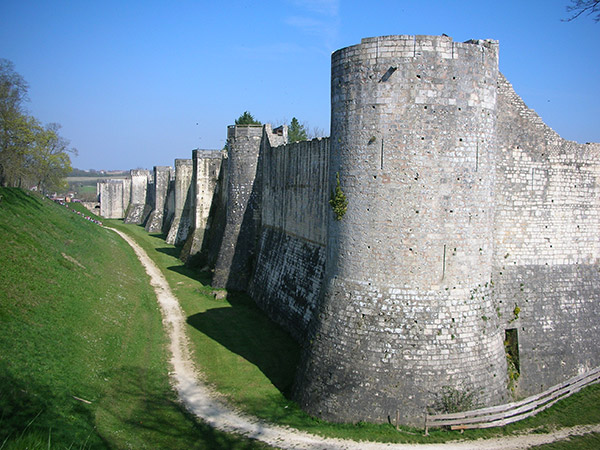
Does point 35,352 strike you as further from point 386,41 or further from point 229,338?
point 386,41

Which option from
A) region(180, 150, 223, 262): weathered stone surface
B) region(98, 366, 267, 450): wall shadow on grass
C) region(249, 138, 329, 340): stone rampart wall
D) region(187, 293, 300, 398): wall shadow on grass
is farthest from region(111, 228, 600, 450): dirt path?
region(180, 150, 223, 262): weathered stone surface

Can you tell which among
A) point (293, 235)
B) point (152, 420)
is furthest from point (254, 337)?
point (152, 420)

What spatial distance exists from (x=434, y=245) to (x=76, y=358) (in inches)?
382

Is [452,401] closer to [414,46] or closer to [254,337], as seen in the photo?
[414,46]

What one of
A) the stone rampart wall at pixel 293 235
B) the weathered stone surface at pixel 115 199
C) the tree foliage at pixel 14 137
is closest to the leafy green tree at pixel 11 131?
the tree foliage at pixel 14 137

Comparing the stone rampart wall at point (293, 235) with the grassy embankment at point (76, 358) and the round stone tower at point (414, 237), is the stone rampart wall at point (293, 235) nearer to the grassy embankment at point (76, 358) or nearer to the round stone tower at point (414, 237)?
the grassy embankment at point (76, 358)

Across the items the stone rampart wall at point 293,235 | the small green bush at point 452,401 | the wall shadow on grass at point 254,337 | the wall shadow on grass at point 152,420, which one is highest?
the stone rampart wall at point 293,235

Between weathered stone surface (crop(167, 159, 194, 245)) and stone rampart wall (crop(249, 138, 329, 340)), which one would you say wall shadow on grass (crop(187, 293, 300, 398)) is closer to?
stone rampart wall (crop(249, 138, 329, 340))

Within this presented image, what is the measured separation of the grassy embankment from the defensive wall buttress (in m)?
3.29

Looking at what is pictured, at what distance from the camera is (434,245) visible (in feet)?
36.1

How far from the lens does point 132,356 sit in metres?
15.5

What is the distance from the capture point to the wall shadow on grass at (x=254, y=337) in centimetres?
1470

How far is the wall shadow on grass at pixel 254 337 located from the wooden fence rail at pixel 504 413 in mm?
3998

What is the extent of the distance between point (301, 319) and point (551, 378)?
24.5 feet
